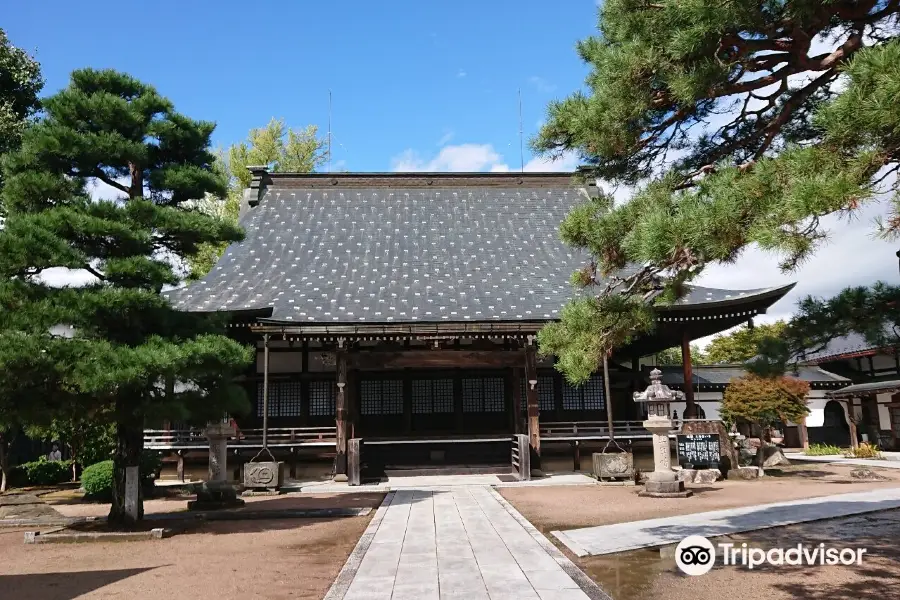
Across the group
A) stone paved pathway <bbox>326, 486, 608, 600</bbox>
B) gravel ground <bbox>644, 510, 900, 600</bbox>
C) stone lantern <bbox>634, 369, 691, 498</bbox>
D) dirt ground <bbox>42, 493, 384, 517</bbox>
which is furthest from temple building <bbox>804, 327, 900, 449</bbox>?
stone paved pathway <bbox>326, 486, 608, 600</bbox>

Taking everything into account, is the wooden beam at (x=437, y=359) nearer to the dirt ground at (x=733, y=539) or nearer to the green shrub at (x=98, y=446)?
the dirt ground at (x=733, y=539)

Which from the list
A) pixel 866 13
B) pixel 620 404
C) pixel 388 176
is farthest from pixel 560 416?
pixel 866 13

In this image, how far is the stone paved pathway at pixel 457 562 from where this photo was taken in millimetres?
5496

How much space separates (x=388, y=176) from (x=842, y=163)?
801 inches

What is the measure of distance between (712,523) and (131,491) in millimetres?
8541

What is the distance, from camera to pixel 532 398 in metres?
15.3

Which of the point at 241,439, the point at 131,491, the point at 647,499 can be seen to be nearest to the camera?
the point at 131,491

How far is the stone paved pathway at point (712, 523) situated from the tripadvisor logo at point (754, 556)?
54 centimetres

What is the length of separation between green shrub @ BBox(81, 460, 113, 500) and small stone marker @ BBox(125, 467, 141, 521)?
4.36 metres

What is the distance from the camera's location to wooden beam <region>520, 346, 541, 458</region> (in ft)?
49.8

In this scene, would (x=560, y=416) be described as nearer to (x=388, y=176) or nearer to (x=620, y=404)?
(x=620, y=404)

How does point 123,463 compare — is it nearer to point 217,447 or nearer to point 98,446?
point 217,447

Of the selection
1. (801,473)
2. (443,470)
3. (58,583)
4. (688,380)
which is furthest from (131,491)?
(801,473)

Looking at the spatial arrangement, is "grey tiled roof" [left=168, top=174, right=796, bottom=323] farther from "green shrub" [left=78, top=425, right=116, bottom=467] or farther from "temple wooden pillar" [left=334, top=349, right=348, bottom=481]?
"green shrub" [left=78, top=425, right=116, bottom=467]
